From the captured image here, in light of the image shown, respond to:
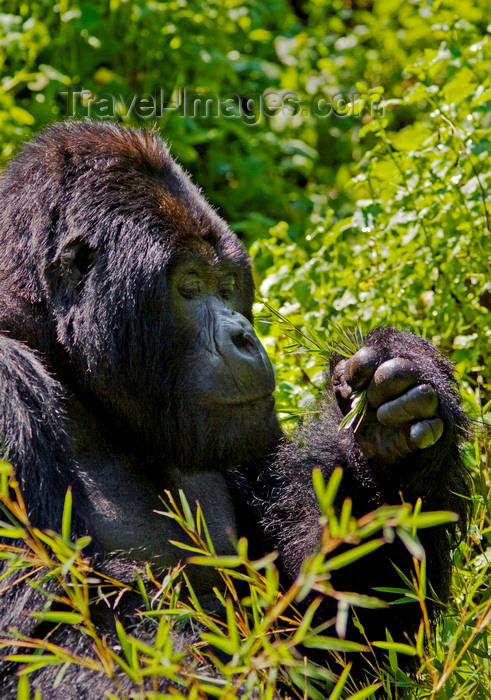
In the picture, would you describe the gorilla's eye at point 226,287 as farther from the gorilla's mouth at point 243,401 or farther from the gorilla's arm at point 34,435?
the gorilla's arm at point 34,435

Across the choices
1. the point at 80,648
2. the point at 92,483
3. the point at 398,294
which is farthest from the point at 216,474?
the point at 398,294

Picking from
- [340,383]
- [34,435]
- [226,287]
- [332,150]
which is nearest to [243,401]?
[340,383]

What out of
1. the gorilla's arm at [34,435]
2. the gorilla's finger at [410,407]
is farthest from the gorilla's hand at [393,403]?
the gorilla's arm at [34,435]

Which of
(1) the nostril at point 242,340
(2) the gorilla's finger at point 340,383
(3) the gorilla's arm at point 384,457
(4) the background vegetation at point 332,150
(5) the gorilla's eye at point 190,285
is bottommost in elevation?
(3) the gorilla's arm at point 384,457

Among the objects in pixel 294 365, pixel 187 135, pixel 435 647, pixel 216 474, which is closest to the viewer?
pixel 435 647

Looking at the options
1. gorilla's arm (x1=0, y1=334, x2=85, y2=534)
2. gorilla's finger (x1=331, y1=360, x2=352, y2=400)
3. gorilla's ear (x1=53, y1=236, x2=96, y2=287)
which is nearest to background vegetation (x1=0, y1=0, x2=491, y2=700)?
gorilla's finger (x1=331, y1=360, x2=352, y2=400)

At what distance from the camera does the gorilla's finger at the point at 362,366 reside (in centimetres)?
230

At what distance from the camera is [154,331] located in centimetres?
243

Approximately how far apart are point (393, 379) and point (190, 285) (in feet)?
2.00

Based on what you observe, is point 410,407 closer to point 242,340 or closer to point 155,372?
point 242,340

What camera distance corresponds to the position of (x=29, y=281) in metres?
2.48

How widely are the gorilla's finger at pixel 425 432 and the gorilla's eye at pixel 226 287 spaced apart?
659 millimetres

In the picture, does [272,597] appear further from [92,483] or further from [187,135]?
[187,135]

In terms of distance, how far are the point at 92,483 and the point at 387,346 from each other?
0.85 m
